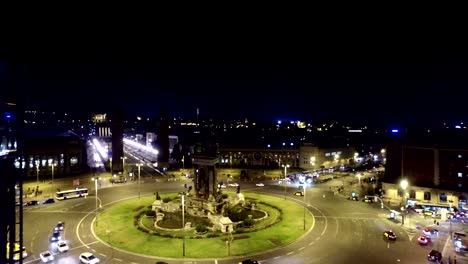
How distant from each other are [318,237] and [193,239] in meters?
21.8

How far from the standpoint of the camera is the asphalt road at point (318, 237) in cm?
5216

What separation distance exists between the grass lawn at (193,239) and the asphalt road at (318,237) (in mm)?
1835

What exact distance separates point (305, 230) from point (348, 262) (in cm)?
1503

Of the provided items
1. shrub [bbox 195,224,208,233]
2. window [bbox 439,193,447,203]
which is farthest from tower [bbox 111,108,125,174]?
window [bbox 439,193,447,203]

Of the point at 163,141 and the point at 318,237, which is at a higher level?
the point at 163,141

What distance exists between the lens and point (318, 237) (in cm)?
6112

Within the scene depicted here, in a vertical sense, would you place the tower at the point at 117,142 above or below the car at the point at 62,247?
above

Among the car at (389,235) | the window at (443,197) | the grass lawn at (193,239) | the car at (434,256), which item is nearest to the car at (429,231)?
the car at (389,235)

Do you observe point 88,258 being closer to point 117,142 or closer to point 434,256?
point 434,256

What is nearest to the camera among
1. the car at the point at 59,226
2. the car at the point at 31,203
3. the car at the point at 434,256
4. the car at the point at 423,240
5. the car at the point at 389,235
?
the car at the point at 434,256

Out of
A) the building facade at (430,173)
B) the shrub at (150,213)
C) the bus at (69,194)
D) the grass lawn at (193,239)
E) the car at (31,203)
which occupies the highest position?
the building facade at (430,173)

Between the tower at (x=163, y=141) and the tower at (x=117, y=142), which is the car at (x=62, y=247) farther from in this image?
the tower at (x=163, y=141)

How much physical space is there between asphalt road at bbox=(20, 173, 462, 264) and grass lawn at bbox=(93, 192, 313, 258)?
1.84 m

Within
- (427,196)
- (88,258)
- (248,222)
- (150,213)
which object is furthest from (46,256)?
(427,196)
